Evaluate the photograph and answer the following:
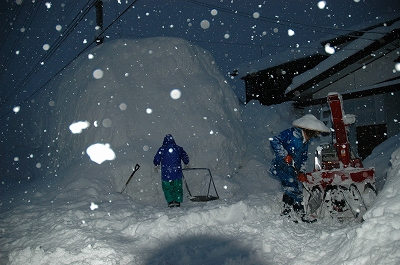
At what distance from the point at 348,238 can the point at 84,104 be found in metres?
9.43

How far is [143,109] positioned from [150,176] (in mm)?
2781

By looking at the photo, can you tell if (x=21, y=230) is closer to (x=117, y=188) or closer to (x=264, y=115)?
(x=117, y=188)

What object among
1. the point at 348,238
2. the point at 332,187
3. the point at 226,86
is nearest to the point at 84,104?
the point at 226,86

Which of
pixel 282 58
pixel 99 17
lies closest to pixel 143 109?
pixel 99 17

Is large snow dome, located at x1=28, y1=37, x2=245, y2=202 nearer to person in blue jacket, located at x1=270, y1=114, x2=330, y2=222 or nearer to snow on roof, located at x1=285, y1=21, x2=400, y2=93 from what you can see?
snow on roof, located at x1=285, y1=21, x2=400, y2=93

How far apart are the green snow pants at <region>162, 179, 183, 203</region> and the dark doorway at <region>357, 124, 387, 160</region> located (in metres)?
8.93

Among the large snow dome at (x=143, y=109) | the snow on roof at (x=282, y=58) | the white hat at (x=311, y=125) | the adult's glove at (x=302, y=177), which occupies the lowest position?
the adult's glove at (x=302, y=177)

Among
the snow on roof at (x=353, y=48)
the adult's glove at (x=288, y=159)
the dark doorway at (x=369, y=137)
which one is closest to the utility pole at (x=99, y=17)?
the snow on roof at (x=353, y=48)

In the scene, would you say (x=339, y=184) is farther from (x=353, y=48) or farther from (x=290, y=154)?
(x=353, y=48)

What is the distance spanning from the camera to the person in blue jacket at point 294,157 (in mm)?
4242

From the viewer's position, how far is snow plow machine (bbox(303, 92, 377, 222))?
153 inches

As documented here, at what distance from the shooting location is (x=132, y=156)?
802cm

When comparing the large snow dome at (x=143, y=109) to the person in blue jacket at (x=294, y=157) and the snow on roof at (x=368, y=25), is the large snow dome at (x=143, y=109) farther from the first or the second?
the snow on roof at (x=368, y=25)

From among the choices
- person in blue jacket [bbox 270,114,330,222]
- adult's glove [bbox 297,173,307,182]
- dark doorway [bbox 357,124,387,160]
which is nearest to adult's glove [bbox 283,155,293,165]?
person in blue jacket [bbox 270,114,330,222]
